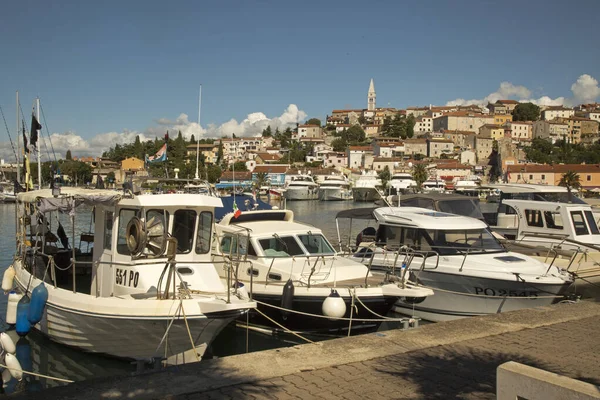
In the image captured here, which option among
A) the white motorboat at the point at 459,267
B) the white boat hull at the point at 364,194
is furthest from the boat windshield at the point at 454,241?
the white boat hull at the point at 364,194

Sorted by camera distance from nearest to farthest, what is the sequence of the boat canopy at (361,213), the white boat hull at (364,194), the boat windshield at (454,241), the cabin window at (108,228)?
the cabin window at (108,228) → the boat windshield at (454,241) → the boat canopy at (361,213) → the white boat hull at (364,194)

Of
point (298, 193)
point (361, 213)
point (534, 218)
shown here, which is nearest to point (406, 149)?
point (298, 193)

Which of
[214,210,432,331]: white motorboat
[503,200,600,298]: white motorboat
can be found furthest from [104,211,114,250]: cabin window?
[503,200,600,298]: white motorboat

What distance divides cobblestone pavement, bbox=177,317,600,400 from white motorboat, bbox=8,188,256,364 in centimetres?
323

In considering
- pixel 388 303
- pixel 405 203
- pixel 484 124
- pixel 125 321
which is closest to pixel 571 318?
pixel 388 303

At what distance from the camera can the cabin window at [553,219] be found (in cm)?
1945

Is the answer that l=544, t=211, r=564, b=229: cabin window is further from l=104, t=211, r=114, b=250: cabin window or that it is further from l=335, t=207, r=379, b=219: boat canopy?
l=104, t=211, r=114, b=250: cabin window

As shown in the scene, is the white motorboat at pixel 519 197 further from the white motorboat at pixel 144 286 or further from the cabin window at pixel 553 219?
the white motorboat at pixel 144 286

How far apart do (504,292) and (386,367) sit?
7661 mm

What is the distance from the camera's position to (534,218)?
20297 mm

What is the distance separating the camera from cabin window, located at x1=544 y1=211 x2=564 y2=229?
19453 mm

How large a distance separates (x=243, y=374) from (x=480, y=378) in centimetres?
280

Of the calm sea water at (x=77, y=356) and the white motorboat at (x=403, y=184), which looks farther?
the white motorboat at (x=403, y=184)

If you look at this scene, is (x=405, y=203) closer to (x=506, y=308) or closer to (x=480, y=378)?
(x=506, y=308)
